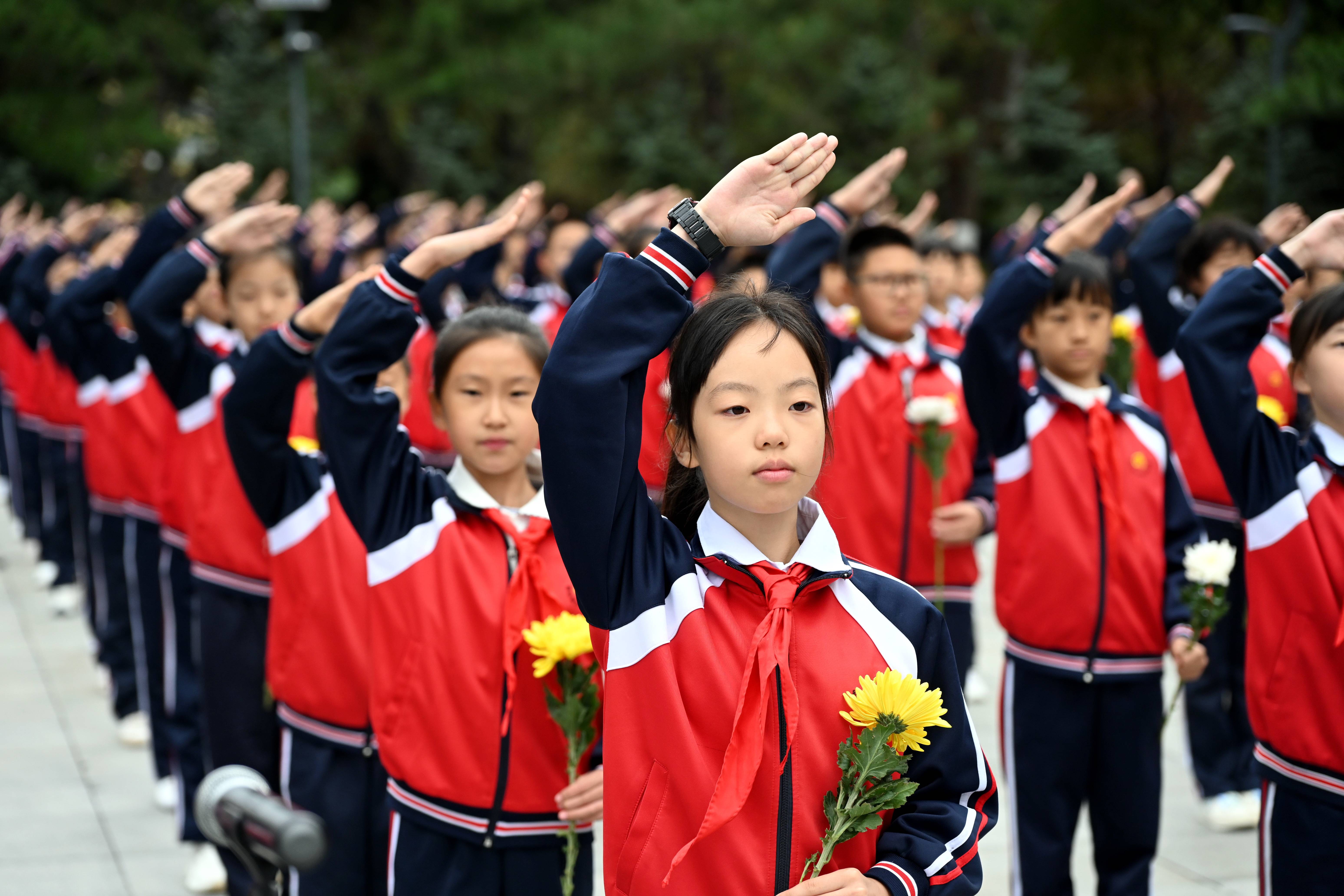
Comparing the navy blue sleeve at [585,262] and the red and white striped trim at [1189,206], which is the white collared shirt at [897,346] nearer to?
the red and white striped trim at [1189,206]

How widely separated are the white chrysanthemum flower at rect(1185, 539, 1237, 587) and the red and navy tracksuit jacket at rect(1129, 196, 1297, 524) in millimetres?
1221

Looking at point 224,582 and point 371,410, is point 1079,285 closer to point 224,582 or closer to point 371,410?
point 371,410

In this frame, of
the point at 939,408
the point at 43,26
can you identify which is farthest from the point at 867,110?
the point at 939,408

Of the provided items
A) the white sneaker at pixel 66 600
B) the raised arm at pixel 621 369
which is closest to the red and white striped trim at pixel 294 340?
the raised arm at pixel 621 369

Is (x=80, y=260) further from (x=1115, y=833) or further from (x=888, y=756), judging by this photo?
(x=888, y=756)

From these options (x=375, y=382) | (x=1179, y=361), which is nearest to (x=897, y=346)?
(x=1179, y=361)

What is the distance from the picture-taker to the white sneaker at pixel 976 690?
7289 millimetres

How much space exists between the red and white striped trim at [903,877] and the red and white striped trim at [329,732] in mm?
1794

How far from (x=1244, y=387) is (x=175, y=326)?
3444 millimetres

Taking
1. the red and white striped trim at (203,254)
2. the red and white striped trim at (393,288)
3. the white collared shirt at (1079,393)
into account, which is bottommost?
the white collared shirt at (1079,393)

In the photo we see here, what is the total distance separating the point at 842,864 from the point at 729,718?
1.05 ft

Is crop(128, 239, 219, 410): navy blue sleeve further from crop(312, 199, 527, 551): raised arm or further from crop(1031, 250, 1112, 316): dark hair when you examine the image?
crop(1031, 250, 1112, 316): dark hair

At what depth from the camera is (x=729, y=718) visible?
237 cm

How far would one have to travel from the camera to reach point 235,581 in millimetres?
4809
